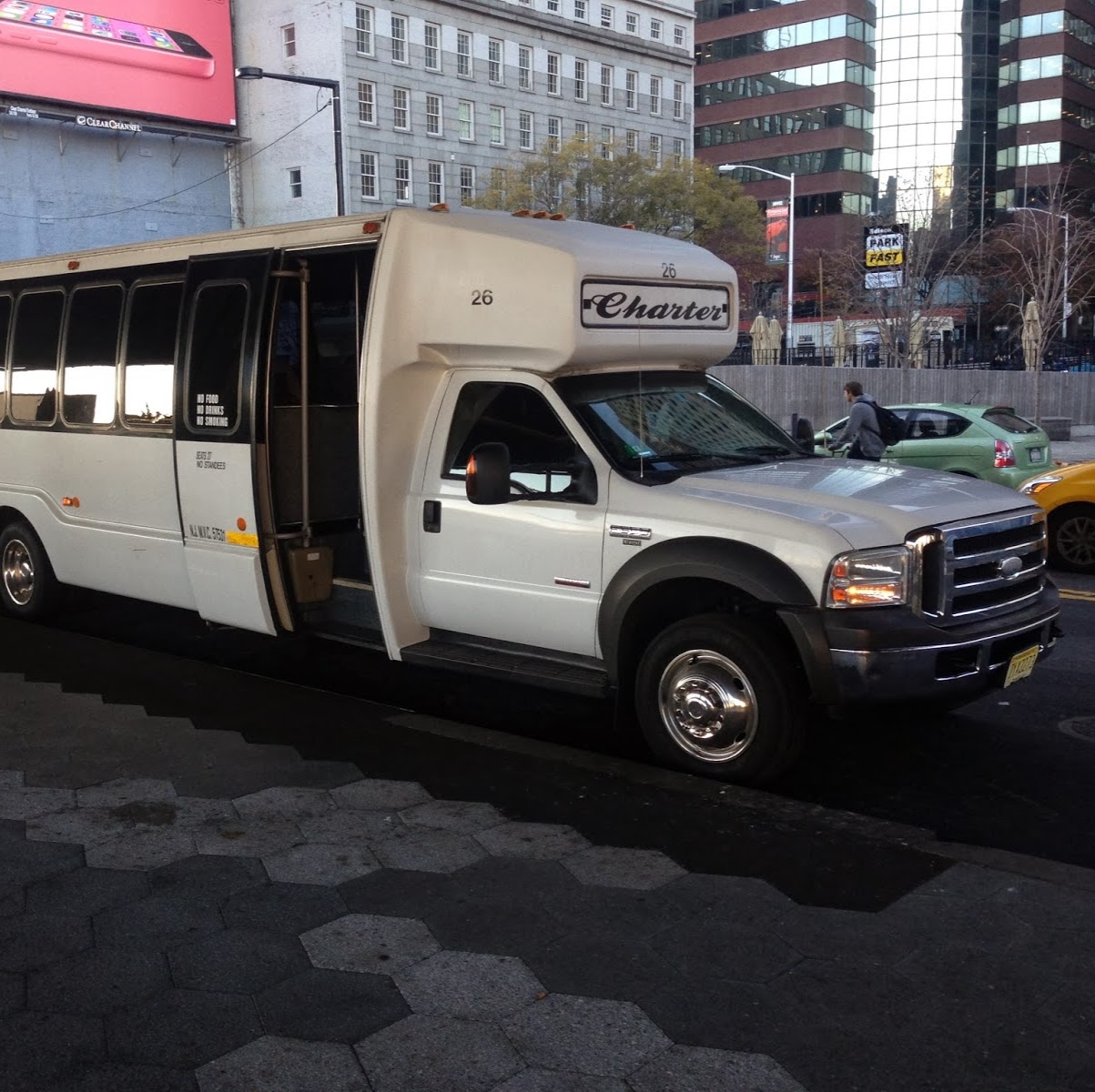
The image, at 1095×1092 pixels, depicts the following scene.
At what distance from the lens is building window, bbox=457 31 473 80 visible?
6375cm

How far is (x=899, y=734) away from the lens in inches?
267

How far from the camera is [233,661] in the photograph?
28.5 feet

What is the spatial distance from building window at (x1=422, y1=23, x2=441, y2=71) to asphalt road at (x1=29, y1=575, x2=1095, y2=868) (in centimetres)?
5792

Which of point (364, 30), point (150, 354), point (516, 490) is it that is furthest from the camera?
point (364, 30)

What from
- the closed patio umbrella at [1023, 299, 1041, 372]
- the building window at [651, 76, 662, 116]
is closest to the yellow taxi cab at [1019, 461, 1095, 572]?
the closed patio umbrella at [1023, 299, 1041, 372]

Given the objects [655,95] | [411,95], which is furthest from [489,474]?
[655,95]

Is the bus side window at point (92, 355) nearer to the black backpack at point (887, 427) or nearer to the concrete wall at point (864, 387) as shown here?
the black backpack at point (887, 427)

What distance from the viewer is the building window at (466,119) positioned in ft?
209

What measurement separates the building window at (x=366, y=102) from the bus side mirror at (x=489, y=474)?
2222 inches

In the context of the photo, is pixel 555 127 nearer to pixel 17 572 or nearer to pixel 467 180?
pixel 467 180

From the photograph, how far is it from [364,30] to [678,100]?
25402 mm

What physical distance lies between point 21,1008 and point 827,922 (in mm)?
2581

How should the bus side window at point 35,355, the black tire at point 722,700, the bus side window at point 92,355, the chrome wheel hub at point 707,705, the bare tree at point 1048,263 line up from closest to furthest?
1. the black tire at point 722,700
2. the chrome wheel hub at point 707,705
3. the bus side window at point 92,355
4. the bus side window at point 35,355
5. the bare tree at point 1048,263

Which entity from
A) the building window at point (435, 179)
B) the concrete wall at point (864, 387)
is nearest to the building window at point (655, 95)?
the building window at point (435, 179)
